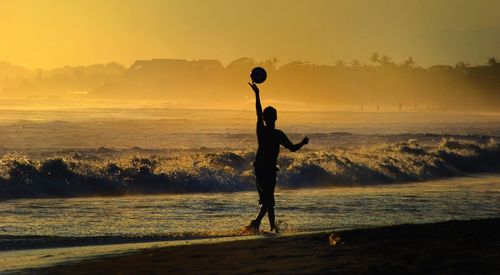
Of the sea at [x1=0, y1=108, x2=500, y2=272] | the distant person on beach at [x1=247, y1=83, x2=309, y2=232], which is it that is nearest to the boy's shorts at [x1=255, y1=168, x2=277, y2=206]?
the distant person on beach at [x1=247, y1=83, x2=309, y2=232]

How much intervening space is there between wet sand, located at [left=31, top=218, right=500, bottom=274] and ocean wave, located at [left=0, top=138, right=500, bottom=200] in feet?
36.7

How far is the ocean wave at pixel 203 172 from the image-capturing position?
23.6 meters

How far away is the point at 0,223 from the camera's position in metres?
15.6

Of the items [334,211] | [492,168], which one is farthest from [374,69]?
[334,211]

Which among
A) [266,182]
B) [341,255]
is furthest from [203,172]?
[341,255]

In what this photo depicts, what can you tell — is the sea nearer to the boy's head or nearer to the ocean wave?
the ocean wave

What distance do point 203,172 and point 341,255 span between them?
16.4 metres

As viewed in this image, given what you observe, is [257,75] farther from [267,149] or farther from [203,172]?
[203,172]

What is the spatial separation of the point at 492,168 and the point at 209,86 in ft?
493

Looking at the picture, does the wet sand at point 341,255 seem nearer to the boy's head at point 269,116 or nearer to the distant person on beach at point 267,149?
the distant person on beach at point 267,149

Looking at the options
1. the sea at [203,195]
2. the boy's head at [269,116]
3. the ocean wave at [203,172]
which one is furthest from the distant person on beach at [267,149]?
the ocean wave at [203,172]

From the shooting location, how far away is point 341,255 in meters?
9.98

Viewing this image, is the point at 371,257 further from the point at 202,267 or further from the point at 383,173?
the point at 383,173

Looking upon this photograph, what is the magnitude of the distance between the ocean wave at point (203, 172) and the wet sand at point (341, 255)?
36.7 feet
